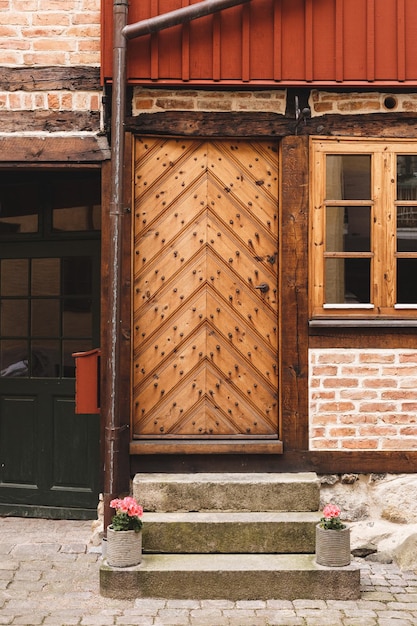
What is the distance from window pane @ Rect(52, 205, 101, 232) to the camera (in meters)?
6.51

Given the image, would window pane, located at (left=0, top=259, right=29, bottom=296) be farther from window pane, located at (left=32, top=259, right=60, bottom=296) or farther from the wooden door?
the wooden door

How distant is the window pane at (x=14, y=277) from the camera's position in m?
6.63

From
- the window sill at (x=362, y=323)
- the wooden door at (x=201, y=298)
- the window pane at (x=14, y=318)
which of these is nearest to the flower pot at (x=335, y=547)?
the wooden door at (x=201, y=298)

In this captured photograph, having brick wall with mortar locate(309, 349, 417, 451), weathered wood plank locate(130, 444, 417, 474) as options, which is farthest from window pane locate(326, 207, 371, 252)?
weathered wood plank locate(130, 444, 417, 474)

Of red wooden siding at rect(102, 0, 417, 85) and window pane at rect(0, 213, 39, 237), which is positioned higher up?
red wooden siding at rect(102, 0, 417, 85)

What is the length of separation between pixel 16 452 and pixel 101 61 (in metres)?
3.46

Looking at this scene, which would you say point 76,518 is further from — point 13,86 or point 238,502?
point 13,86

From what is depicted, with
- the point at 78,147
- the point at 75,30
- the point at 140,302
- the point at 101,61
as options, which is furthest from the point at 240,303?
the point at 75,30

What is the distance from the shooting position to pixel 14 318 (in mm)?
6660

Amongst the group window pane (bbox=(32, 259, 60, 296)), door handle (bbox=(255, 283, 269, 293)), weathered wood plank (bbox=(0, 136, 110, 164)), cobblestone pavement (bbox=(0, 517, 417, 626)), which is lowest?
cobblestone pavement (bbox=(0, 517, 417, 626))

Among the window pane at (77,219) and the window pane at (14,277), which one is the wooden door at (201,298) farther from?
the window pane at (14,277)

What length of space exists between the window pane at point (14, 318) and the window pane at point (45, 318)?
3.6 inches

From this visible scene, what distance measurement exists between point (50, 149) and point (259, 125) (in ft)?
5.44

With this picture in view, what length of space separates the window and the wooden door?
1.48 feet
